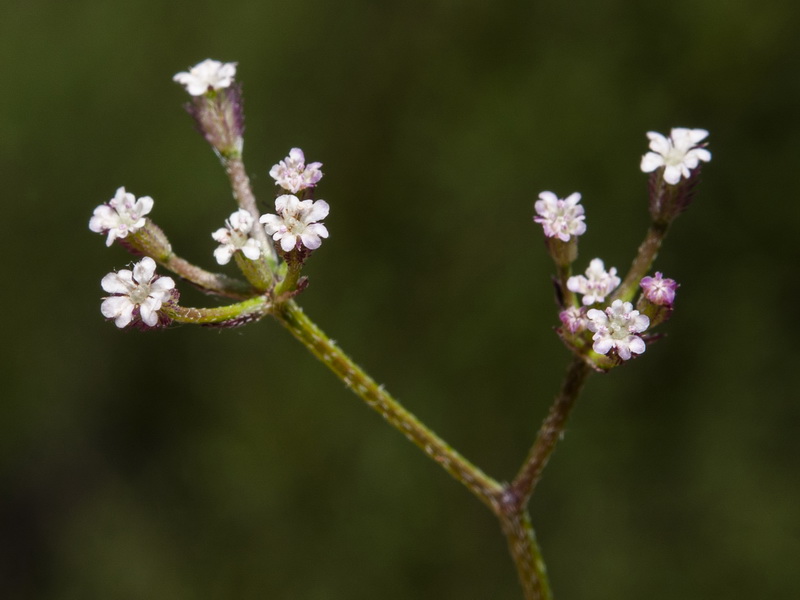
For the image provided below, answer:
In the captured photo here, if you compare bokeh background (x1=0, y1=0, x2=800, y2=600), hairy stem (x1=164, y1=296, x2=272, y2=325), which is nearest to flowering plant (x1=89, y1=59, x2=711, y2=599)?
hairy stem (x1=164, y1=296, x2=272, y2=325)

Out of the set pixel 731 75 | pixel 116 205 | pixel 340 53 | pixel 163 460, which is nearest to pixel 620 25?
pixel 731 75

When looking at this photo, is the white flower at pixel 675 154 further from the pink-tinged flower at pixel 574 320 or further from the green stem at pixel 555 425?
the green stem at pixel 555 425

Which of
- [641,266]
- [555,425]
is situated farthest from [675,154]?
[555,425]

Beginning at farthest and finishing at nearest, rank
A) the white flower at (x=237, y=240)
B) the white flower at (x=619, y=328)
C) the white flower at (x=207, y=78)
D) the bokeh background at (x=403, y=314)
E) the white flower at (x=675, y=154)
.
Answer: the bokeh background at (x=403, y=314) → the white flower at (x=207, y=78) → the white flower at (x=675, y=154) → the white flower at (x=237, y=240) → the white flower at (x=619, y=328)

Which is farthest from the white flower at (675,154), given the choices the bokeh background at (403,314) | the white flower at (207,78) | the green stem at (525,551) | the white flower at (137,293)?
the bokeh background at (403,314)

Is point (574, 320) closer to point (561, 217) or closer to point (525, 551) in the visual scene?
point (561, 217)

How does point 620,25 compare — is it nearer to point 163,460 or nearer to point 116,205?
point 116,205

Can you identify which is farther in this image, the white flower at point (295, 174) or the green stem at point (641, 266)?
the green stem at point (641, 266)

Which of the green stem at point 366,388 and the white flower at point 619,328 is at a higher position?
Result: the white flower at point 619,328
